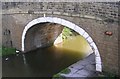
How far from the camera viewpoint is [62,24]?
11.8 m

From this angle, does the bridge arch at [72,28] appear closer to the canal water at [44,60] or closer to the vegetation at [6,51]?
the vegetation at [6,51]

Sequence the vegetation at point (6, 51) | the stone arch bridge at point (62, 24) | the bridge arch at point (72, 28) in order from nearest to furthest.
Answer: the stone arch bridge at point (62, 24) → the bridge arch at point (72, 28) → the vegetation at point (6, 51)

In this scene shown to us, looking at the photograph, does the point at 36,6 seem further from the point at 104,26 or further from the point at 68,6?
the point at 104,26

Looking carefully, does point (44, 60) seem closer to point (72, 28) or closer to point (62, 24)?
point (62, 24)

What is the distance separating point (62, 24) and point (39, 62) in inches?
105

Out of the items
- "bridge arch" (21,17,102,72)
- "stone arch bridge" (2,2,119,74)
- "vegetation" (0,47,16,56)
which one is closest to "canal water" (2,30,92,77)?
"vegetation" (0,47,16,56)

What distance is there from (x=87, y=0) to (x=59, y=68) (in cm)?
356

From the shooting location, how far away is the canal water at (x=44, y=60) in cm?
1214

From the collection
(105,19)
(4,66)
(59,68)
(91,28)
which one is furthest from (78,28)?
(4,66)

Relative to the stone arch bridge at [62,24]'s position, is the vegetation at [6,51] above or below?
below

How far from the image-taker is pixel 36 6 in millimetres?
12836

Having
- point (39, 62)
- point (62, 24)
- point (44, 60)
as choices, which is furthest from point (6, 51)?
point (62, 24)

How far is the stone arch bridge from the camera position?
1023cm

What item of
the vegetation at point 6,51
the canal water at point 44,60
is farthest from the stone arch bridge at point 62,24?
the canal water at point 44,60
